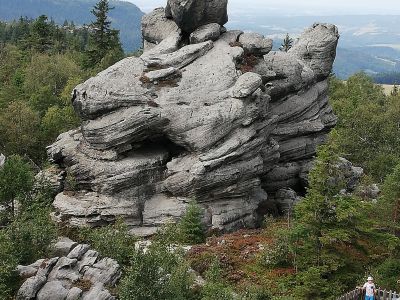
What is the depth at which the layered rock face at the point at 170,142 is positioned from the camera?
3828 centimetres

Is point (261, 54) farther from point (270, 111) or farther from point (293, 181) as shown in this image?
point (293, 181)

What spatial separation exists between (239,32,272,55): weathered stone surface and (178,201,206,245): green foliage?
15.7 metres

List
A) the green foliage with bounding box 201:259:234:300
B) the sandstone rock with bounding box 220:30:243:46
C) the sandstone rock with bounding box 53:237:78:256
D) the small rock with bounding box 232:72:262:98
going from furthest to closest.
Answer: the sandstone rock with bounding box 220:30:243:46 → the small rock with bounding box 232:72:262:98 → the sandstone rock with bounding box 53:237:78:256 → the green foliage with bounding box 201:259:234:300

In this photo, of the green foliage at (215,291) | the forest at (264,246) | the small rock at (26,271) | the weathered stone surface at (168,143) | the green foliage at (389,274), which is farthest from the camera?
the weathered stone surface at (168,143)

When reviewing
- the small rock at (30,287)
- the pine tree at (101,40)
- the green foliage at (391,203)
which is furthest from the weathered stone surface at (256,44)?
the pine tree at (101,40)

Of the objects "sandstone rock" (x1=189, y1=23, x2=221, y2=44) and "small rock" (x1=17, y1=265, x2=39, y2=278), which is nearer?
"small rock" (x1=17, y1=265, x2=39, y2=278)

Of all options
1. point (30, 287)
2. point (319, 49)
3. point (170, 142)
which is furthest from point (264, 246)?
point (319, 49)

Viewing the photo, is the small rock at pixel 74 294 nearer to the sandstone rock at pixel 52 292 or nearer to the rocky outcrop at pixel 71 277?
the rocky outcrop at pixel 71 277

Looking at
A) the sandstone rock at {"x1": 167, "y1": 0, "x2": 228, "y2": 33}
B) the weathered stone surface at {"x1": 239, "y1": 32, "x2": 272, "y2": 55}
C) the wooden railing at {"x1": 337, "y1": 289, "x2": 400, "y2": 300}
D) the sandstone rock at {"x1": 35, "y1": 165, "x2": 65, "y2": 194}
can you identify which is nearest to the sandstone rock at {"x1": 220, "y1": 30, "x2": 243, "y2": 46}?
the weathered stone surface at {"x1": 239, "y1": 32, "x2": 272, "y2": 55}

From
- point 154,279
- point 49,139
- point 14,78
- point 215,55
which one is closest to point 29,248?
point 154,279

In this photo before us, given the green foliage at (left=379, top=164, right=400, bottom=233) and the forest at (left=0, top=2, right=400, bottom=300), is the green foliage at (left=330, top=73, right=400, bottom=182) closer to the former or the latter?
the forest at (left=0, top=2, right=400, bottom=300)

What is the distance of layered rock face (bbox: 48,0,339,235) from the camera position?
3828cm

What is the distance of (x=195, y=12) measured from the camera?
4572 centimetres

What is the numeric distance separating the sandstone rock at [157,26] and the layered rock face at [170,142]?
5.30 meters
